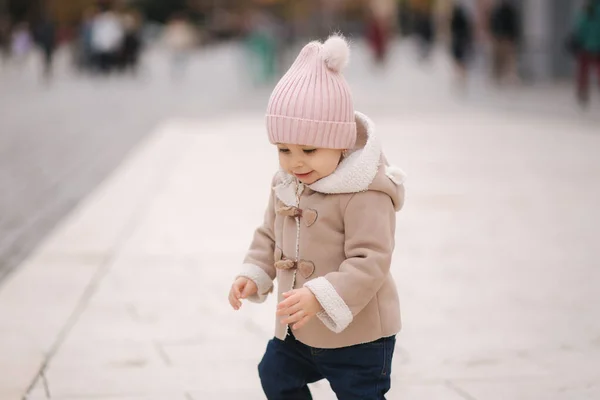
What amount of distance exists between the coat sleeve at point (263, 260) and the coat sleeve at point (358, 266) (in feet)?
1.08

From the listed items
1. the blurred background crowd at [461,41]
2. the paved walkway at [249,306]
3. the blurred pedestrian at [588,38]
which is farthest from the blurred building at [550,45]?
the paved walkway at [249,306]

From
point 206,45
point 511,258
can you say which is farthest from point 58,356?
point 206,45

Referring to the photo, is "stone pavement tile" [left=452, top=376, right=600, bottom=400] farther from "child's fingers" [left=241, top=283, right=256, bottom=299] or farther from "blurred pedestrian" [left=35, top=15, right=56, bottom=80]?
"blurred pedestrian" [left=35, top=15, right=56, bottom=80]

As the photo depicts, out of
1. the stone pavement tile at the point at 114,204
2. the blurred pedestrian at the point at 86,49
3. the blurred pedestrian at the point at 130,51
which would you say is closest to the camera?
the stone pavement tile at the point at 114,204

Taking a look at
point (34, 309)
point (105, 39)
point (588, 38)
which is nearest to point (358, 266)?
point (34, 309)

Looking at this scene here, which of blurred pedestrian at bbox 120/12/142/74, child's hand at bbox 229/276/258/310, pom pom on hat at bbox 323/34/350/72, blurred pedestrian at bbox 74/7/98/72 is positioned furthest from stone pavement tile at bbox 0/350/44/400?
blurred pedestrian at bbox 120/12/142/74

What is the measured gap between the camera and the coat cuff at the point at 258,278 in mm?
3203

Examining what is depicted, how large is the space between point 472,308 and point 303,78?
2.36m

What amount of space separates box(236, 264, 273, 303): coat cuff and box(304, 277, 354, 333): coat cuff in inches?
12.5

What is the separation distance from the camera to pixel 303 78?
2.96 meters

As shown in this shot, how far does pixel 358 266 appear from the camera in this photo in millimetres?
2904

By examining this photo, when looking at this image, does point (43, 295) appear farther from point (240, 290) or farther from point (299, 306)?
point (299, 306)

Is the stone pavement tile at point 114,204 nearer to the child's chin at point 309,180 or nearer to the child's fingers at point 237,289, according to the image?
the child's fingers at point 237,289

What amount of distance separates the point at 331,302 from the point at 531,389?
49.5 inches
